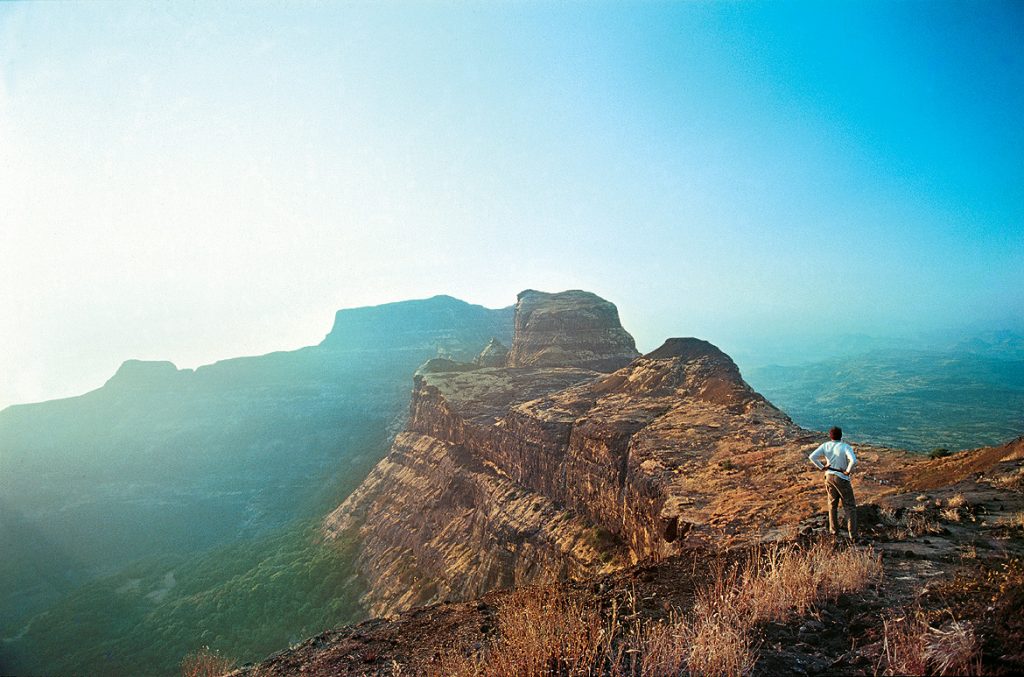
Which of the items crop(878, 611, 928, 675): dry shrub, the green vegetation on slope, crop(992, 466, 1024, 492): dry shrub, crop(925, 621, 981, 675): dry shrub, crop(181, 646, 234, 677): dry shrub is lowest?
the green vegetation on slope

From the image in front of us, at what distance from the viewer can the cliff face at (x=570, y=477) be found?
58.4 ft

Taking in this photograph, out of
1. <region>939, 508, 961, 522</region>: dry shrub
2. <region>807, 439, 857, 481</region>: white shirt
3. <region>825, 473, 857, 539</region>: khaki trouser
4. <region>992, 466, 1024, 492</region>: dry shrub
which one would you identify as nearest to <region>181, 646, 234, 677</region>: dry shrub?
<region>825, 473, 857, 539</region>: khaki trouser

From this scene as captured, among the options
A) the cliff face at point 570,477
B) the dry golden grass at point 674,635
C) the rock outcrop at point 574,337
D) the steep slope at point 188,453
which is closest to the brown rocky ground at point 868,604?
the dry golden grass at point 674,635

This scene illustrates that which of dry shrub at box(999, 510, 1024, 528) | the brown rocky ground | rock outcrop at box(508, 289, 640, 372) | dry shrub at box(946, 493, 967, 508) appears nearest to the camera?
the brown rocky ground

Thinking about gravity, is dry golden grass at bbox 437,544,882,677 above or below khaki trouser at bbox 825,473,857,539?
above

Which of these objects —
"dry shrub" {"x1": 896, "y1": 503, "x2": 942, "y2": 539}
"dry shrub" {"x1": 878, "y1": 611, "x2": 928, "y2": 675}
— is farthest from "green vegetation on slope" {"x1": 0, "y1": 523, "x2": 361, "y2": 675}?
"dry shrub" {"x1": 878, "y1": 611, "x2": 928, "y2": 675}

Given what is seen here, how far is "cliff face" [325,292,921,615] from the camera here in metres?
17.8

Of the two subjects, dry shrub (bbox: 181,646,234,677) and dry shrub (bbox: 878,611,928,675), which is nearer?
dry shrub (bbox: 878,611,928,675)

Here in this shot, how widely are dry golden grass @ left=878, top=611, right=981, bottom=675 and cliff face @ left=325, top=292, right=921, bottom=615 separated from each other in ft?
29.4

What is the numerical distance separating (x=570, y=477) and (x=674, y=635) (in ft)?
88.0

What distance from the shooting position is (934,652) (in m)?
3.59

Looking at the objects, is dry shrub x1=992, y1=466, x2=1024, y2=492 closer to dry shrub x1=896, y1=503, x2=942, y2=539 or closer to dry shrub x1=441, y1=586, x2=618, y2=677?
dry shrub x1=896, y1=503, x2=942, y2=539

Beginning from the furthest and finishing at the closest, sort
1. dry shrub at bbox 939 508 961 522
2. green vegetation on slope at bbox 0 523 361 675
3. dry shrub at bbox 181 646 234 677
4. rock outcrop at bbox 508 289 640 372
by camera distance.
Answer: rock outcrop at bbox 508 289 640 372, green vegetation on slope at bbox 0 523 361 675, dry shrub at bbox 181 646 234 677, dry shrub at bbox 939 508 961 522

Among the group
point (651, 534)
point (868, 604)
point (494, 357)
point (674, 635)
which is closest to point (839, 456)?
point (868, 604)
